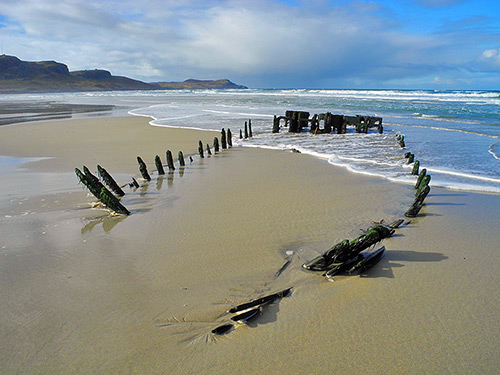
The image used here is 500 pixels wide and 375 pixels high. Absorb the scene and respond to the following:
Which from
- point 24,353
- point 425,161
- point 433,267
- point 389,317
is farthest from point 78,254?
point 425,161

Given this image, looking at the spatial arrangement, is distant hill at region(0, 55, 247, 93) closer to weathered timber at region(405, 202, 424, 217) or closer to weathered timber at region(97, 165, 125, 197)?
weathered timber at region(97, 165, 125, 197)

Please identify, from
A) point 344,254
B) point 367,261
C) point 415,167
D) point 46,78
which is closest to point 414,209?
point 367,261

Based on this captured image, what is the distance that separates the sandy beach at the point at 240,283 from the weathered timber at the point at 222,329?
5 centimetres

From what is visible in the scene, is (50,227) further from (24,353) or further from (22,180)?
(22,180)

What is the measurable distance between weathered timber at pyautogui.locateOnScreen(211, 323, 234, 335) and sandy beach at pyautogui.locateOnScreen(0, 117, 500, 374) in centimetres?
5

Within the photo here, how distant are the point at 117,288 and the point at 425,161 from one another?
10.4 m

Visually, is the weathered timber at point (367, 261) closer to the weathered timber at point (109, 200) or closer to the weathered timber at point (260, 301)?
the weathered timber at point (260, 301)

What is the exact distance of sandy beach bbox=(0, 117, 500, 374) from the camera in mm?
2861

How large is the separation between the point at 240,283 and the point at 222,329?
34.2 inches

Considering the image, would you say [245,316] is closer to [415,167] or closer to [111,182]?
[111,182]

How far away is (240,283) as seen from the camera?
3.97m

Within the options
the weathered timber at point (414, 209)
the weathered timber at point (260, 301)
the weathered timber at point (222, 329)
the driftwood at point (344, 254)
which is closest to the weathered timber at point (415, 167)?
the weathered timber at point (414, 209)

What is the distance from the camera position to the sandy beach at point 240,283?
9.39ft

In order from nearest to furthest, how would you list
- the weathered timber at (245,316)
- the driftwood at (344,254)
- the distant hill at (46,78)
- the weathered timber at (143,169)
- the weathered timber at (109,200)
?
1. the weathered timber at (245,316)
2. the driftwood at (344,254)
3. the weathered timber at (109,200)
4. the weathered timber at (143,169)
5. the distant hill at (46,78)
